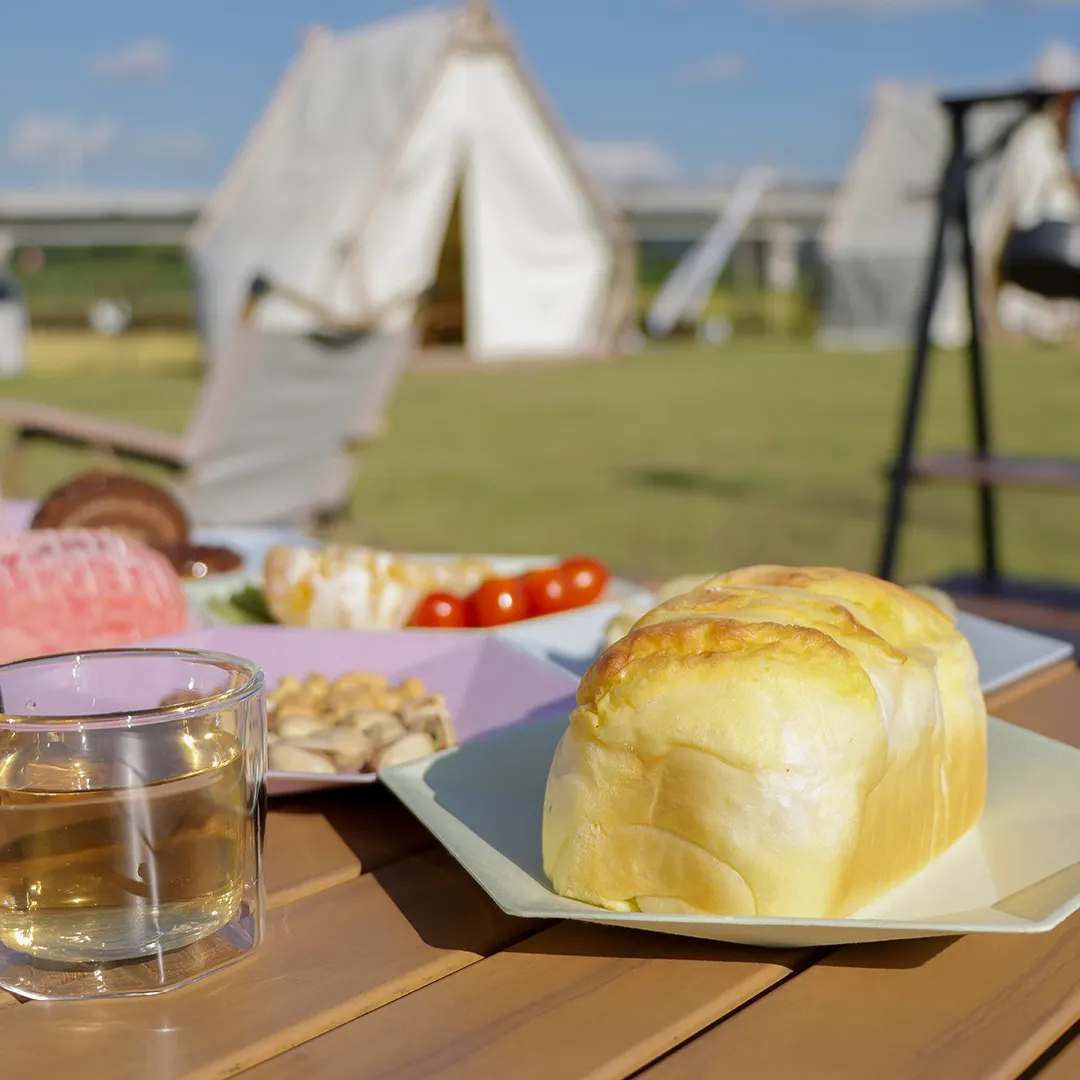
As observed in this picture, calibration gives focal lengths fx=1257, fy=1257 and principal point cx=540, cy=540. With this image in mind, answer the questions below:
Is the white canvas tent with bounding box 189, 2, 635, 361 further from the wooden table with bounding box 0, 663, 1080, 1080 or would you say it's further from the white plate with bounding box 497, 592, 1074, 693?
the wooden table with bounding box 0, 663, 1080, 1080

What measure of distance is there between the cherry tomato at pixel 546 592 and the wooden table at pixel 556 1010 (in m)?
0.77

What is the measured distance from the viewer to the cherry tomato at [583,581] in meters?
1.67

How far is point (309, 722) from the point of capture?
1.15 metres

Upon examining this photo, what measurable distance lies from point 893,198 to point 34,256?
25.3 meters

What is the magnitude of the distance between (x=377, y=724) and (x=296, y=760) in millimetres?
96

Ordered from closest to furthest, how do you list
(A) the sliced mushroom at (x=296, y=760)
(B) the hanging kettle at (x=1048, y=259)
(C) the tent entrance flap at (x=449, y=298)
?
(A) the sliced mushroom at (x=296, y=760) → (B) the hanging kettle at (x=1048, y=259) → (C) the tent entrance flap at (x=449, y=298)

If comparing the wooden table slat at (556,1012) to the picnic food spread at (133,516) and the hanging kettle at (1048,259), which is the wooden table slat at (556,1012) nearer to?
the picnic food spread at (133,516)

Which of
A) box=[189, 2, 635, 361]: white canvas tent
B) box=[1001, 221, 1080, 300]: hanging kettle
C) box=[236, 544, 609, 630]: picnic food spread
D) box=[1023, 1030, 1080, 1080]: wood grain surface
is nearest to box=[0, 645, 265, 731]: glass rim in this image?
box=[1023, 1030, 1080, 1080]: wood grain surface

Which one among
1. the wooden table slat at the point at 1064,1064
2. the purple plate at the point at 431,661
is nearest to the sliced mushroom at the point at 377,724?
the purple plate at the point at 431,661

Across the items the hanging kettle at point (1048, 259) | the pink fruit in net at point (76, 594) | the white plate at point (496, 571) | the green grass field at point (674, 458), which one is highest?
the hanging kettle at point (1048, 259)

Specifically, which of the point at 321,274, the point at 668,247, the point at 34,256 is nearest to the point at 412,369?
the point at 321,274

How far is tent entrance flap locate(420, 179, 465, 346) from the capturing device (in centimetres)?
1859

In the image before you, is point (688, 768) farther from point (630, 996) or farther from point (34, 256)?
point (34, 256)

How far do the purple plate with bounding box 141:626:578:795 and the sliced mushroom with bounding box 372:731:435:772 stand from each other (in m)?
0.14
